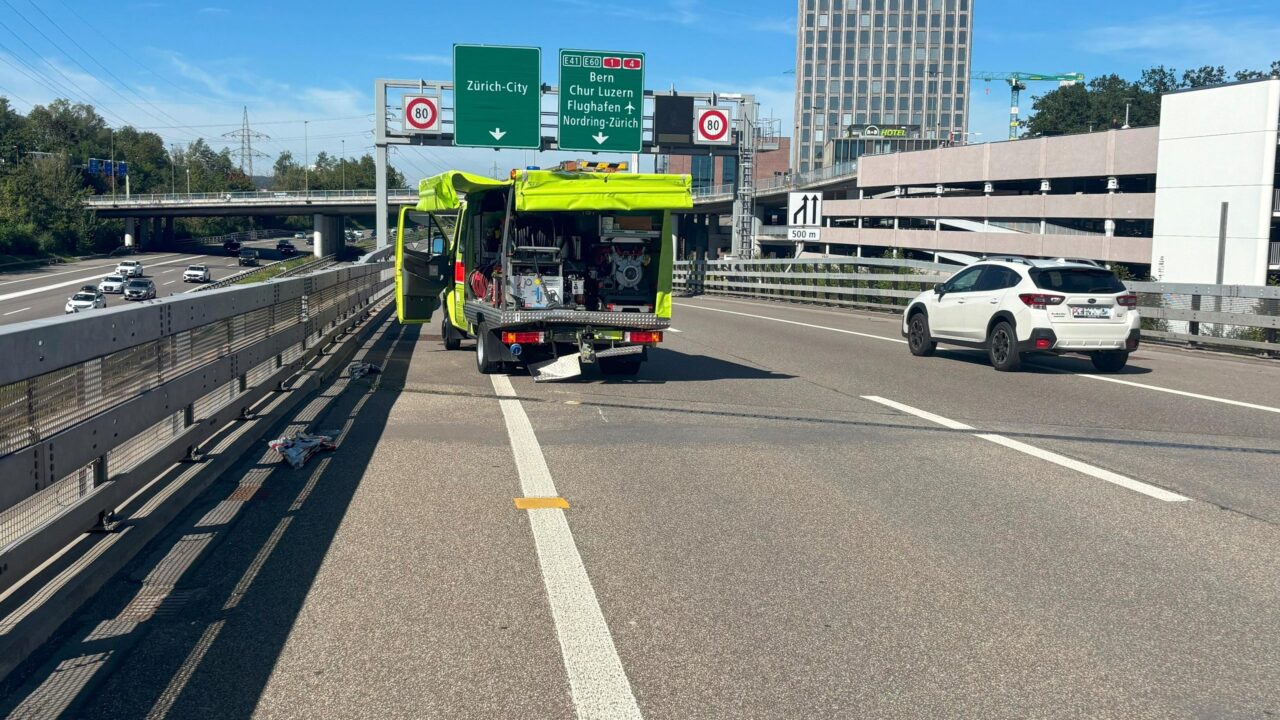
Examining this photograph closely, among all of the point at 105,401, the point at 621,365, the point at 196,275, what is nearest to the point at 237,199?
the point at 196,275

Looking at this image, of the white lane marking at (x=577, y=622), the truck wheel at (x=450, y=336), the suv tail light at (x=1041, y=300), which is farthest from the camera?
the truck wheel at (x=450, y=336)

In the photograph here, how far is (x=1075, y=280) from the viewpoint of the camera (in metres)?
15.5

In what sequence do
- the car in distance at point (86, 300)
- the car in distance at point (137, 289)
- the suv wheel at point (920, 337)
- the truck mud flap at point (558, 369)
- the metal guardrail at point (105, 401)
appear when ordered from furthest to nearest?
1. the car in distance at point (137, 289)
2. the car in distance at point (86, 300)
3. the suv wheel at point (920, 337)
4. the truck mud flap at point (558, 369)
5. the metal guardrail at point (105, 401)

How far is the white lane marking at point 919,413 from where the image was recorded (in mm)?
10938

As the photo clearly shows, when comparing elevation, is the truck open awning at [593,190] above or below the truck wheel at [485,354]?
above

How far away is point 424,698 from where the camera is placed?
4.26m

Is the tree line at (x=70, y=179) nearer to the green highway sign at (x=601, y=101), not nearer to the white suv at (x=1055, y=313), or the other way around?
the green highway sign at (x=601, y=101)

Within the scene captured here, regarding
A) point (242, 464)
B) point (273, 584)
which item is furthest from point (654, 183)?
point (273, 584)

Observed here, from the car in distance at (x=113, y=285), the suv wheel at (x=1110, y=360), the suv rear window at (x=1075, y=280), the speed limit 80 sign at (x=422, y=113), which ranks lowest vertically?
the car in distance at (x=113, y=285)

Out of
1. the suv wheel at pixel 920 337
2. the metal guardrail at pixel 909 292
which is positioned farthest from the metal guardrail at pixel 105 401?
the metal guardrail at pixel 909 292

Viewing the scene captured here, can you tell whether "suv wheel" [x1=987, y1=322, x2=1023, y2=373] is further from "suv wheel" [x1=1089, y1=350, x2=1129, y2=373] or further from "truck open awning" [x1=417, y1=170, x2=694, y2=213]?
"truck open awning" [x1=417, y1=170, x2=694, y2=213]

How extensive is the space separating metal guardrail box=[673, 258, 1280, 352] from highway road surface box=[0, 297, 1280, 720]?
8.40 m

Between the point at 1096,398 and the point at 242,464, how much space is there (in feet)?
30.4

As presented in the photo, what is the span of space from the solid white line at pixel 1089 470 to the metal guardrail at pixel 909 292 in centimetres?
1022
